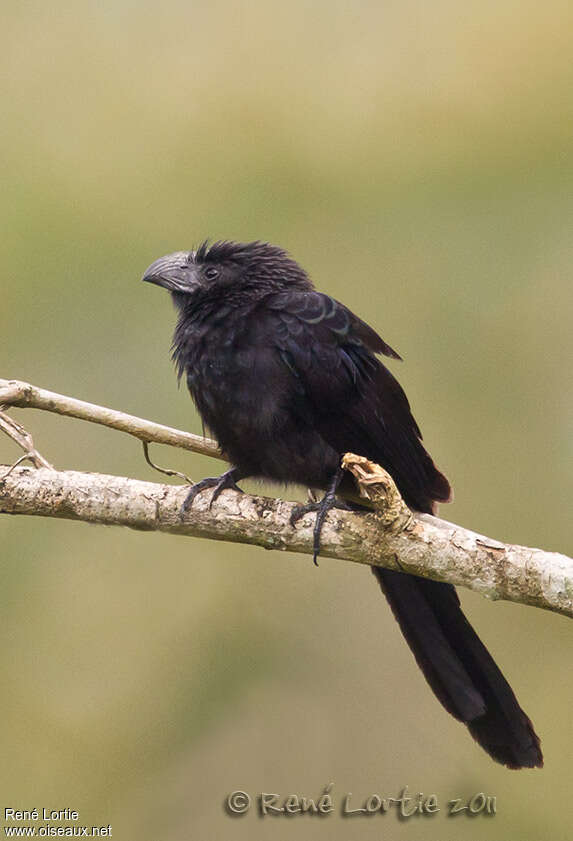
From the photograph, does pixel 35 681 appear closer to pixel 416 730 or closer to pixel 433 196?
pixel 416 730

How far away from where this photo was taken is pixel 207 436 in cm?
399

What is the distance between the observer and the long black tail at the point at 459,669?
355cm

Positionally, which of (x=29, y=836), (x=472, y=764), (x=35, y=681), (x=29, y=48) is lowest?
(x=29, y=836)

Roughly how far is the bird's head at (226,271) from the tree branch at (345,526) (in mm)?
910

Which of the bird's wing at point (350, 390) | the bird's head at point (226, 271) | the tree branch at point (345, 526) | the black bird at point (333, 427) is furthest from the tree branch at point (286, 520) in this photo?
the bird's head at point (226, 271)

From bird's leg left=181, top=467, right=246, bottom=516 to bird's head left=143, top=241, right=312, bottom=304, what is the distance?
69cm

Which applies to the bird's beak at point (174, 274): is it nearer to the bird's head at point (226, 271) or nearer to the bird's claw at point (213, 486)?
the bird's head at point (226, 271)

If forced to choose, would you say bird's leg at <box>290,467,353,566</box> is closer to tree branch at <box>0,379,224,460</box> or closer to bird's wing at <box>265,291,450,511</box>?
bird's wing at <box>265,291,450,511</box>

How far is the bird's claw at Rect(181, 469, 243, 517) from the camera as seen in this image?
3.30m

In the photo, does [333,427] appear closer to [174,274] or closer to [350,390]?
[350,390]

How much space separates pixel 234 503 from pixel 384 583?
814 mm

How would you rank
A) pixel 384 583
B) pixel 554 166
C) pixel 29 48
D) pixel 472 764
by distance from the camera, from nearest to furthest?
pixel 384 583
pixel 472 764
pixel 554 166
pixel 29 48

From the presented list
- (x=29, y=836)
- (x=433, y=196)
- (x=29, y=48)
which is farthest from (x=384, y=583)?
(x=29, y=48)

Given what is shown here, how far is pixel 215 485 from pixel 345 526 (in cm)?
71
